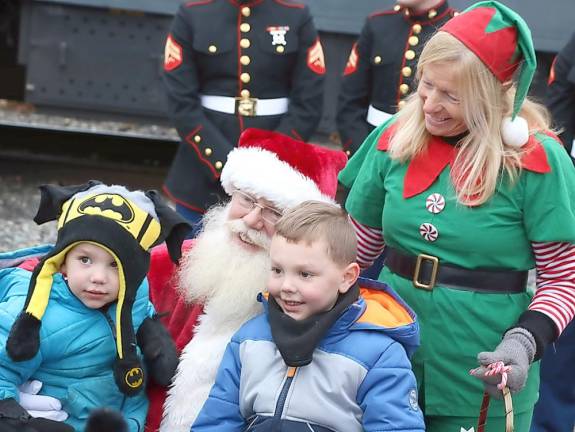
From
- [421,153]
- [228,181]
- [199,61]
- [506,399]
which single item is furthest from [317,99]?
[506,399]

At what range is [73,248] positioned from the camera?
2.82 m

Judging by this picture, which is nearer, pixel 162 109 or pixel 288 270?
pixel 288 270

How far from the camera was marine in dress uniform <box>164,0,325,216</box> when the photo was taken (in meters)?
4.74

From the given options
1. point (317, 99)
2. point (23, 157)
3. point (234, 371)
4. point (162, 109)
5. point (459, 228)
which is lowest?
point (23, 157)

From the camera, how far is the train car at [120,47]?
7578mm

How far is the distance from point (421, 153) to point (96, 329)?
97 cm

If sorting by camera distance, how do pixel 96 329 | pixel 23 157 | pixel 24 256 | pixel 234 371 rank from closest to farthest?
pixel 234 371 → pixel 96 329 → pixel 24 256 → pixel 23 157

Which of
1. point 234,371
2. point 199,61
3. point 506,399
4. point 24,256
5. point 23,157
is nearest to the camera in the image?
point 506,399

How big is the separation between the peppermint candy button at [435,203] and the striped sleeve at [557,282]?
0.26 m

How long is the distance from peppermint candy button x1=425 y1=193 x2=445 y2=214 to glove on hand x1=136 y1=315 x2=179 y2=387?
835mm

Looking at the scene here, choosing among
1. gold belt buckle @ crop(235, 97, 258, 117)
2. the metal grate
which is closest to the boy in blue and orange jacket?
gold belt buckle @ crop(235, 97, 258, 117)

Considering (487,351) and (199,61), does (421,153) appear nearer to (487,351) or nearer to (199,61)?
(487,351)

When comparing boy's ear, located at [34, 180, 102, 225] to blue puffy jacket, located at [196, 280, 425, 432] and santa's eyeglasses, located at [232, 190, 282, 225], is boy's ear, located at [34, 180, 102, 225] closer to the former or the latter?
santa's eyeglasses, located at [232, 190, 282, 225]

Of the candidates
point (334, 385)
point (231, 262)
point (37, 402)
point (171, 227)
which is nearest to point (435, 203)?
point (334, 385)
